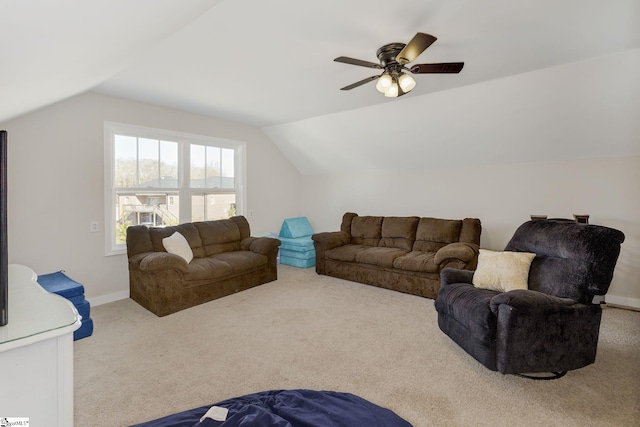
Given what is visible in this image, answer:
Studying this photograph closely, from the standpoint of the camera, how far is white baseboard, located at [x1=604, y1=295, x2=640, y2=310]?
3.72 meters

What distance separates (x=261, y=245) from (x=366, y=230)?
6.03ft

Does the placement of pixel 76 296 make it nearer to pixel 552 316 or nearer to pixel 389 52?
pixel 389 52

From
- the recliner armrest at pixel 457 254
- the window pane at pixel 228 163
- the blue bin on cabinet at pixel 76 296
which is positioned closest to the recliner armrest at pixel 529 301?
the recliner armrest at pixel 457 254

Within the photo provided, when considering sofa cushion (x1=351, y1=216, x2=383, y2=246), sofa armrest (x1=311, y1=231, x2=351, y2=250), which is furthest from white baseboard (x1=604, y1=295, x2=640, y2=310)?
sofa armrest (x1=311, y1=231, x2=351, y2=250)

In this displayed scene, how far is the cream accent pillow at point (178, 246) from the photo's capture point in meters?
3.95

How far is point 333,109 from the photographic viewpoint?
469cm

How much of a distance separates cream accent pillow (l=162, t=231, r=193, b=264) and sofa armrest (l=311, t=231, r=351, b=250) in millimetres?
1945

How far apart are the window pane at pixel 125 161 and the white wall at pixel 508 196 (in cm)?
343

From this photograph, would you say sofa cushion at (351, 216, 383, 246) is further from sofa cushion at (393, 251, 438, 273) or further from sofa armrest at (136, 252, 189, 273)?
sofa armrest at (136, 252, 189, 273)

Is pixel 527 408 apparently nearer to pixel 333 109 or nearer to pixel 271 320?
pixel 271 320

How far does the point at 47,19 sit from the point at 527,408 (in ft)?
10.2

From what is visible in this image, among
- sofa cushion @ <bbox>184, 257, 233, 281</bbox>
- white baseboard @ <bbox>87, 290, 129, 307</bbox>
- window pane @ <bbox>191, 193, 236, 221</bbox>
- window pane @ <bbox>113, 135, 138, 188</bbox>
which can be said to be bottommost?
white baseboard @ <bbox>87, 290, 129, 307</bbox>

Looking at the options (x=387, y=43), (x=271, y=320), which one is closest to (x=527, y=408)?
(x=271, y=320)

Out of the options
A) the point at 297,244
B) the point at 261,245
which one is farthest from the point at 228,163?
the point at 297,244
